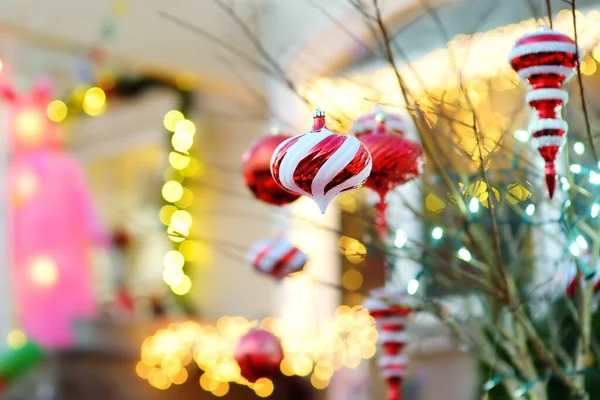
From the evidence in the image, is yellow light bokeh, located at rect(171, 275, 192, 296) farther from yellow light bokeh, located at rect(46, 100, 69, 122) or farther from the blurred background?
yellow light bokeh, located at rect(46, 100, 69, 122)

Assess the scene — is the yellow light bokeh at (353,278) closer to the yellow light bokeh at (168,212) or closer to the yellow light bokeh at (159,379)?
the yellow light bokeh at (159,379)

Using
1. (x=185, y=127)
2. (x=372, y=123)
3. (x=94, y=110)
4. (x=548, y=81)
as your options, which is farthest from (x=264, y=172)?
(x=94, y=110)

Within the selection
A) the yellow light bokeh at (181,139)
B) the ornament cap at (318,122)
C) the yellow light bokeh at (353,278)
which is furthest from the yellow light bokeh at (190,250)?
the ornament cap at (318,122)

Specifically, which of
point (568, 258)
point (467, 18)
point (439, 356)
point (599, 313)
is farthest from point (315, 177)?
point (439, 356)

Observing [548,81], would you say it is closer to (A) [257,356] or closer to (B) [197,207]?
(A) [257,356]

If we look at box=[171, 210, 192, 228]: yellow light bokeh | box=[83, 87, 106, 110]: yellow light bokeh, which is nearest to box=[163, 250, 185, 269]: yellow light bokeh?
box=[171, 210, 192, 228]: yellow light bokeh

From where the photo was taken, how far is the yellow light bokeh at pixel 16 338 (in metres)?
6.02

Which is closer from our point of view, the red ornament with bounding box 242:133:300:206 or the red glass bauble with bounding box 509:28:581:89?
the red glass bauble with bounding box 509:28:581:89

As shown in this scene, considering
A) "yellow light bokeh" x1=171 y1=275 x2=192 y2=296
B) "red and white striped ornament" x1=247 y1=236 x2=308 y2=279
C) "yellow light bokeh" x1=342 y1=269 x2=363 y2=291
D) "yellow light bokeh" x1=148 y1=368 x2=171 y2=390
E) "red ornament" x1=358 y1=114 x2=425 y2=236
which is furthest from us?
"yellow light bokeh" x1=171 y1=275 x2=192 y2=296

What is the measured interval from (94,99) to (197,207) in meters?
1.53

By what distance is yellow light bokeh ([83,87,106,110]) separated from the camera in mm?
8164

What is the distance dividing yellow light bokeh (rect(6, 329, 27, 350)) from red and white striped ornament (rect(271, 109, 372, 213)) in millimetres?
4619

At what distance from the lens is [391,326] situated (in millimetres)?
2607

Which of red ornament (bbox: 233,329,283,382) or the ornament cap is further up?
the ornament cap
